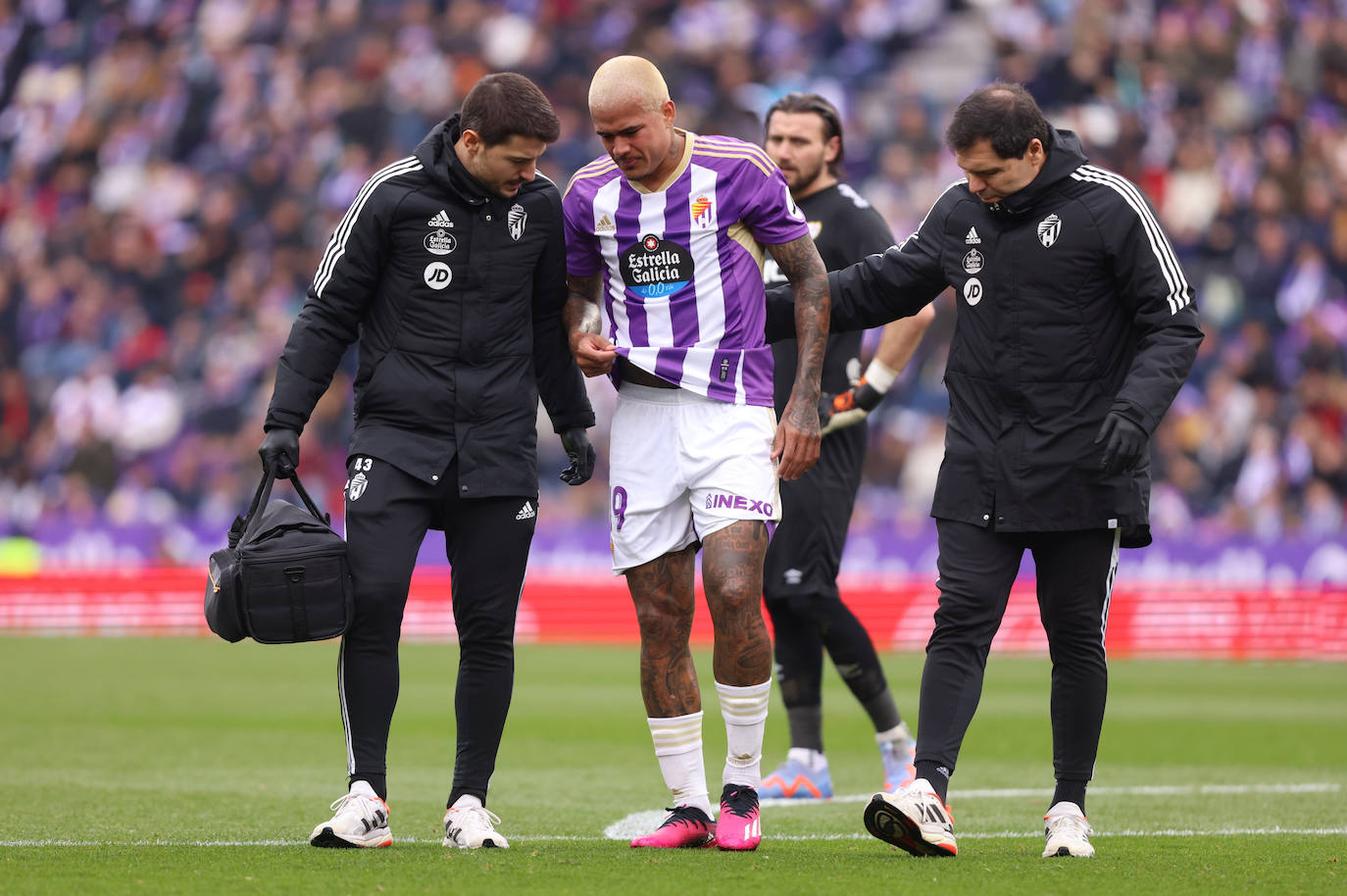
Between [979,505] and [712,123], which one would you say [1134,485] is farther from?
[712,123]

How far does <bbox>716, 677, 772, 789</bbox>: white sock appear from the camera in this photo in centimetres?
556

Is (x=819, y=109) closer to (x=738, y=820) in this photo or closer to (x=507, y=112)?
(x=507, y=112)

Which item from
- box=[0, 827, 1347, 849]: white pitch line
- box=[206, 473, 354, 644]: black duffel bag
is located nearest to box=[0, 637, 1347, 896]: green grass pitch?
box=[0, 827, 1347, 849]: white pitch line

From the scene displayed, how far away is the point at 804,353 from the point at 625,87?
100cm

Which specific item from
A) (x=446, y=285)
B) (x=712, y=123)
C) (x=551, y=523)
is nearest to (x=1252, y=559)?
(x=551, y=523)

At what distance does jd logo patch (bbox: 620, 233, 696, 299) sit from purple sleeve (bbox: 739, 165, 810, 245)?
24cm

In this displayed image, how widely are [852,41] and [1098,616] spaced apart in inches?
716

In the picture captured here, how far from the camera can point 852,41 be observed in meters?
22.8

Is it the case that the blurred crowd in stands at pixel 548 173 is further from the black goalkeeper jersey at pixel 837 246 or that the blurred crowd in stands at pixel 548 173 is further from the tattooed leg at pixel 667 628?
the tattooed leg at pixel 667 628

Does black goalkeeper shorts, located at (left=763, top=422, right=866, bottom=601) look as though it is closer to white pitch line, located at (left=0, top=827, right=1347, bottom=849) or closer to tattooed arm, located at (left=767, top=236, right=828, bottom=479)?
white pitch line, located at (left=0, top=827, right=1347, bottom=849)

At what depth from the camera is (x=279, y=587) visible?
17.4 feet

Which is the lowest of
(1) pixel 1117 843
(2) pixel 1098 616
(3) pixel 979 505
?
(1) pixel 1117 843

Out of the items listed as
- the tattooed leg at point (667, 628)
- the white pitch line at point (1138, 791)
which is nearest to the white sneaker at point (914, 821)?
the tattooed leg at point (667, 628)

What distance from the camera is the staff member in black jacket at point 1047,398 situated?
17.4 feet
